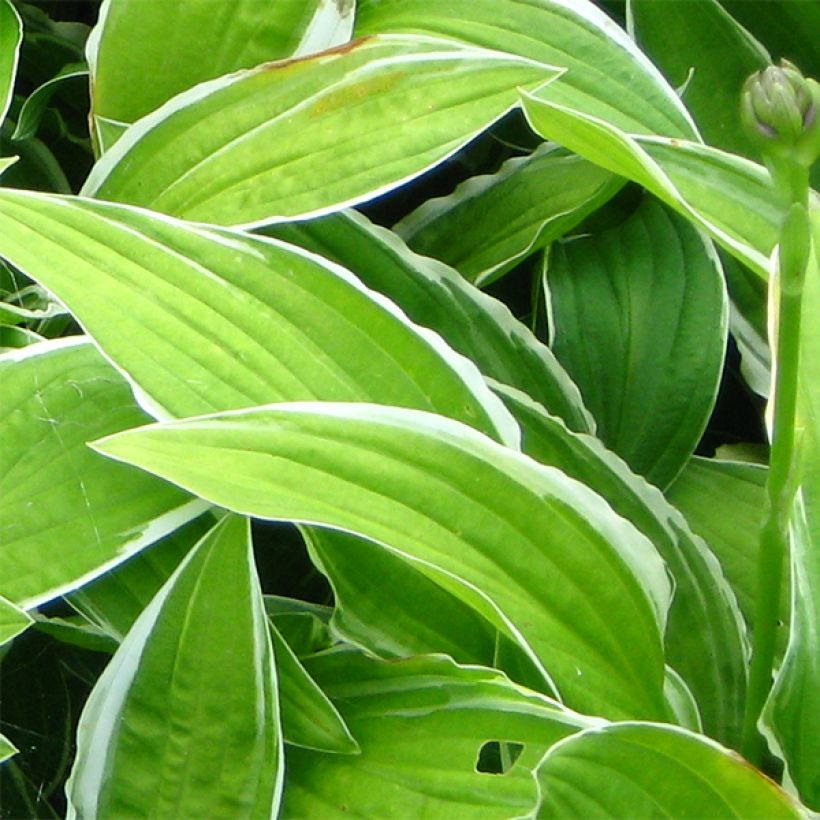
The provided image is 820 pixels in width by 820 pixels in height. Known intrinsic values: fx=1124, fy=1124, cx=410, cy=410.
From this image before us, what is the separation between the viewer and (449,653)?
540 mm

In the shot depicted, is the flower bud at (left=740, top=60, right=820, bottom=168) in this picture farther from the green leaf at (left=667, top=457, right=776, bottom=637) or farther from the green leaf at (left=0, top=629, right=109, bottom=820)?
the green leaf at (left=0, top=629, right=109, bottom=820)

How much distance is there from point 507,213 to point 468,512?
0.86ft

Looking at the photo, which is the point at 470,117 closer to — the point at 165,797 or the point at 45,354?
the point at 45,354

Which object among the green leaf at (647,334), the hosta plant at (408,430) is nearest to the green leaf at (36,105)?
the hosta plant at (408,430)

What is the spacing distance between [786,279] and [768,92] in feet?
0.19

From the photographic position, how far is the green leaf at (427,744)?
464 millimetres

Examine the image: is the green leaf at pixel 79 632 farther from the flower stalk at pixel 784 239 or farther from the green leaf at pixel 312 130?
the flower stalk at pixel 784 239

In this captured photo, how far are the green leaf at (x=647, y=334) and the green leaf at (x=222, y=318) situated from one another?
144 mm

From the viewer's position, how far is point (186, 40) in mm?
641

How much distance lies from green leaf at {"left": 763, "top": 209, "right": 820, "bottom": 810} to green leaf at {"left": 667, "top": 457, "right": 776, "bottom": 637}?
125 millimetres

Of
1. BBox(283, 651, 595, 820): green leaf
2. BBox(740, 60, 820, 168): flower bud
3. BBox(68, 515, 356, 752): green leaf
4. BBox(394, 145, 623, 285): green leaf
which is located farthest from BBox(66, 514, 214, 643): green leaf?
BBox(740, 60, 820, 168): flower bud

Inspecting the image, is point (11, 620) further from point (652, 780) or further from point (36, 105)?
point (36, 105)

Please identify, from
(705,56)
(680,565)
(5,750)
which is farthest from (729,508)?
(5,750)

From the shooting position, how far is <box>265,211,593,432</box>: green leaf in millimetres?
603
